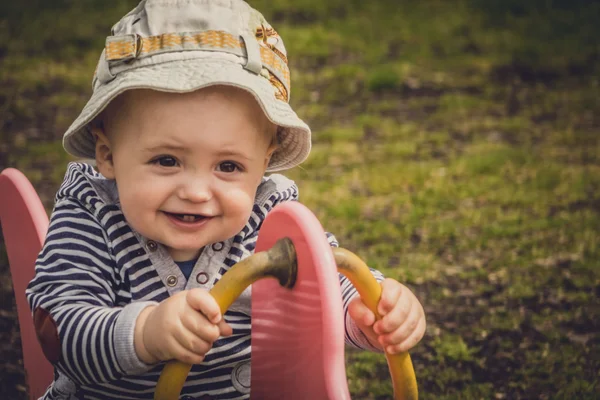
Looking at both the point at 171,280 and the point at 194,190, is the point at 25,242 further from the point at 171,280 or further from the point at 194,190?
the point at 194,190

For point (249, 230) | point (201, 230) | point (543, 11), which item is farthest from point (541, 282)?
point (543, 11)

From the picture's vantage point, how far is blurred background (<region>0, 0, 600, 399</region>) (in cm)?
272

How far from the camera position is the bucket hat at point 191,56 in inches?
59.7

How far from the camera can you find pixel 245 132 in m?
1.59

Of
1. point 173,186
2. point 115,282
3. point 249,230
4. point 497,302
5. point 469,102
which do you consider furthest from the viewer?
point 469,102

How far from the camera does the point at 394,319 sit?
55.9 inches

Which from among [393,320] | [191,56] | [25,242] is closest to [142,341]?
[393,320]

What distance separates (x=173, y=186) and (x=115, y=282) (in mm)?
278

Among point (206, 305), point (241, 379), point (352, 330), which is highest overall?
point (206, 305)

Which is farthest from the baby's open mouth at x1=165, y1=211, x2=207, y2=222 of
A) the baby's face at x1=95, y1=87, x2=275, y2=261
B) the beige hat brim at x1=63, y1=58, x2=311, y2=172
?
the beige hat brim at x1=63, y1=58, x2=311, y2=172

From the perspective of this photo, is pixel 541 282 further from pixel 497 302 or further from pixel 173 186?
pixel 173 186

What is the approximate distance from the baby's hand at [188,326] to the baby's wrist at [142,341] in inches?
1.9

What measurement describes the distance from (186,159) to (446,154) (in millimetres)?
3313

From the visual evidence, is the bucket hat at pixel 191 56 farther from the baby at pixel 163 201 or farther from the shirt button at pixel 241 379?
the shirt button at pixel 241 379
